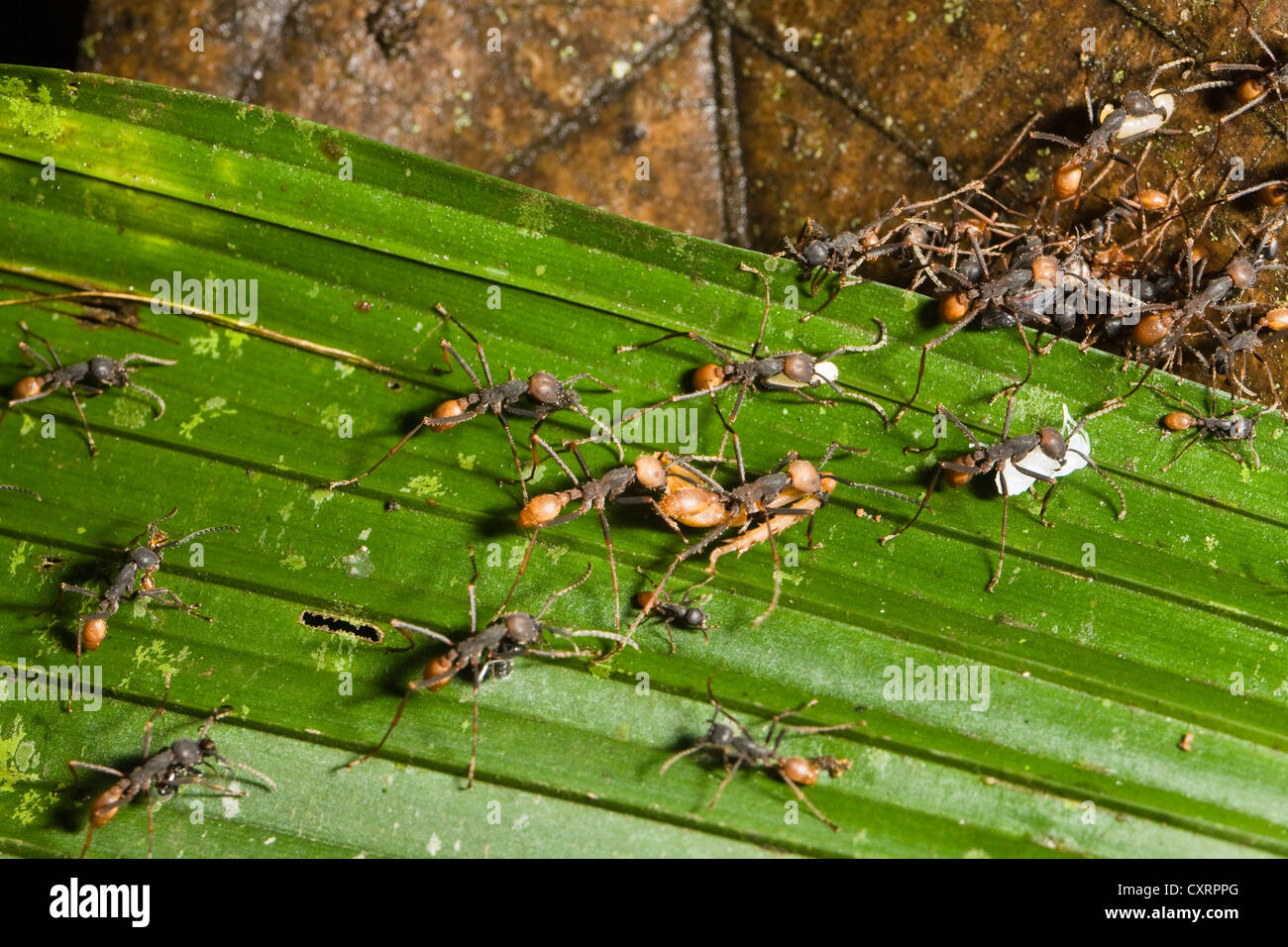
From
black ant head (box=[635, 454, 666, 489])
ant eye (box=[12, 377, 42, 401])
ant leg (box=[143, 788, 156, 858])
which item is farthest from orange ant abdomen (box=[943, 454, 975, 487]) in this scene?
ant eye (box=[12, 377, 42, 401])

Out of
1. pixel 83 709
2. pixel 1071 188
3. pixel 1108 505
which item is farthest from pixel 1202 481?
pixel 83 709

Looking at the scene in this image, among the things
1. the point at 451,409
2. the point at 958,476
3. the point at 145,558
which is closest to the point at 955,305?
the point at 958,476

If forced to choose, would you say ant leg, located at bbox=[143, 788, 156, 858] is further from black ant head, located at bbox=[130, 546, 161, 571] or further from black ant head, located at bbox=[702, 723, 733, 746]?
black ant head, located at bbox=[702, 723, 733, 746]

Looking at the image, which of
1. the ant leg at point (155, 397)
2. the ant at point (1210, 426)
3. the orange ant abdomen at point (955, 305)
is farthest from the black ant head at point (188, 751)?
the ant at point (1210, 426)

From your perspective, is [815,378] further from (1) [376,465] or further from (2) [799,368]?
(1) [376,465]

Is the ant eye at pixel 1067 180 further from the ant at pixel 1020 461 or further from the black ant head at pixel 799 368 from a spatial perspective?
the black ant head at pixel 799 368
